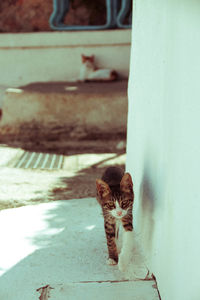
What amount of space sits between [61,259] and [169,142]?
3.94 feet

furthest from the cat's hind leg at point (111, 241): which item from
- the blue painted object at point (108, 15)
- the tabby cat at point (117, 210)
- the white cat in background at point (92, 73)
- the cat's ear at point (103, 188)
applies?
the blue painted object at point (108, 15)

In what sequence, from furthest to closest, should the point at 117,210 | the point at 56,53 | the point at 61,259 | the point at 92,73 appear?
1. the point at 56,53
2. the point at 92,73
3. the point at 61,259
4. the point at 117,210

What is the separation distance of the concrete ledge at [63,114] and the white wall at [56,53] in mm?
A: 1646

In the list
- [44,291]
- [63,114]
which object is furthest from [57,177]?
[44,291]

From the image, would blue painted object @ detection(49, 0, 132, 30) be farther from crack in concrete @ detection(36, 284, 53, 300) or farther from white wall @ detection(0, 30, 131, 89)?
crack in concrete @ detection(36, 284, 53, 300)

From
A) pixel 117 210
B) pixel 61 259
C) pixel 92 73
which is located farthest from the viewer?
pixel 92 73

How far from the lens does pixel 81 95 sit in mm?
8289

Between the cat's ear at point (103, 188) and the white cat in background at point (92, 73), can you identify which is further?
the white cat in background at point (92, 73)

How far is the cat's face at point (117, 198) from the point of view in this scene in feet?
9.35

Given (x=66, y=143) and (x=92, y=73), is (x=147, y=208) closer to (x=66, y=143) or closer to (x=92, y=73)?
(x=66, y=143)

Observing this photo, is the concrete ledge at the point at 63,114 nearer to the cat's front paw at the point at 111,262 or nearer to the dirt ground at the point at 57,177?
the dirt ground at the point at 57,177

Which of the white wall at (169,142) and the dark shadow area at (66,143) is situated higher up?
the white wall at (169,142)

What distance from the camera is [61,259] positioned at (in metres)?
3.12

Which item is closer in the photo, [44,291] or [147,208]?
[44,291]
